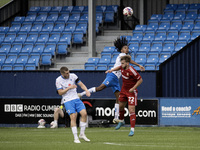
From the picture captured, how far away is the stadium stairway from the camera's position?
2726 centimetres

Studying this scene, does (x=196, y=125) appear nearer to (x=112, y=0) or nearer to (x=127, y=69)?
(x=127, y=69)

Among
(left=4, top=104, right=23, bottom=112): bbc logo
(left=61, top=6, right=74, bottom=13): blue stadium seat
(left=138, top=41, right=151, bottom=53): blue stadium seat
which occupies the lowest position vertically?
(left=4, top=104, right=23, bottom=112): bbc logo

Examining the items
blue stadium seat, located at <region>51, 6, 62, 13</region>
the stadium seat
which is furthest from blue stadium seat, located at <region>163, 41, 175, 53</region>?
blue stadium seat, located at <region>51, 6, 62, 13</region>

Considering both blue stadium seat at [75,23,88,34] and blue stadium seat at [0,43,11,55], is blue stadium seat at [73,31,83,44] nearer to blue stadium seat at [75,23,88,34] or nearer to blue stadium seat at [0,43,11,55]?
blue stadium seat at [75,23,88,34]

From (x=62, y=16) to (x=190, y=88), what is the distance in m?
12.9

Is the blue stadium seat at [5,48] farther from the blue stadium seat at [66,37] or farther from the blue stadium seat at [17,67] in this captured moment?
the blue stadium seat at [66,37]

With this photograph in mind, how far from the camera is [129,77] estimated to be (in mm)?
13141

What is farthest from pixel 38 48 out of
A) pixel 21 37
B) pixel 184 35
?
pixel 184 35

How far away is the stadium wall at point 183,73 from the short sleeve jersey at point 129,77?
345 inches

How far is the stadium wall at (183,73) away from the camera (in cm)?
2180

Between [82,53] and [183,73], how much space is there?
8125 mm

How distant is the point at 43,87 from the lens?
77.1 ft

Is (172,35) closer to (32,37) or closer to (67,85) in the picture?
(32,37)

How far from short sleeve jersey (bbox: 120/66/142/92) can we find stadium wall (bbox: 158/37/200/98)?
8766 mm
